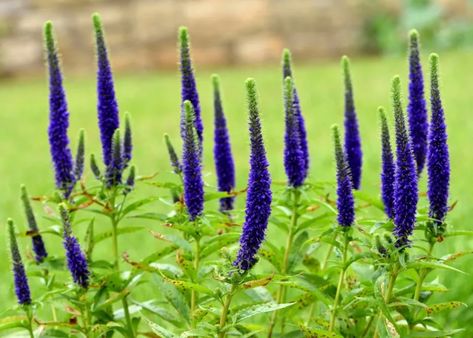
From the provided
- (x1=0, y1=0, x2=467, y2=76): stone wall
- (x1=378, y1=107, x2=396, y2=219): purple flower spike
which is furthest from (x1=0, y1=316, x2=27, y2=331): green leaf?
(x1=0, y1=0, x2=467, y2=76): stone wall

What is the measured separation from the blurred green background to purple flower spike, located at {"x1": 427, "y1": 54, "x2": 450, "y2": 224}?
179 cm

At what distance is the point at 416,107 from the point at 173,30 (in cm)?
1313

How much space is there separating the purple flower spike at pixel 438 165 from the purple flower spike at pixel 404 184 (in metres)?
0.16

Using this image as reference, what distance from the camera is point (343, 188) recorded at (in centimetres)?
251

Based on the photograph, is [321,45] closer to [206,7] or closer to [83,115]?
[206,7]

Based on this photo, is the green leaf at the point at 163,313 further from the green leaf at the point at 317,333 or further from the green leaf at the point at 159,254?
the green leaf at the point at 317,333

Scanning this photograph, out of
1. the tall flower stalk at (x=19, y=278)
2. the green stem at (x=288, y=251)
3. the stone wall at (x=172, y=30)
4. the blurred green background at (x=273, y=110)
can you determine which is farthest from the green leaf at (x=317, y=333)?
the stone wall at (x=172, y=30)

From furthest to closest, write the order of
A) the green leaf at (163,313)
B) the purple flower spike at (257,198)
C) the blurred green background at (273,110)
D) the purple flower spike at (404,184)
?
the blurred green background at (273,110)
the green leaf at (163,313)
the purple flower spike at (404,184)
the purple flower spike at (257,198)

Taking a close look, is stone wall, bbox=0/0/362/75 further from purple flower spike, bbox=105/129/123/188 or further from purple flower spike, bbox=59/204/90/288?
purple flower spike, bbox=59/204/90/288

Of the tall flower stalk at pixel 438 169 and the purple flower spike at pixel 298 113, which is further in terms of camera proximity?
the purple flower spike at pixel 298 113

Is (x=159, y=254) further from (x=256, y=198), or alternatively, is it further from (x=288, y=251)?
(x=256, y=198)

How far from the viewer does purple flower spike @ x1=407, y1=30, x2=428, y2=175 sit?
2871mm

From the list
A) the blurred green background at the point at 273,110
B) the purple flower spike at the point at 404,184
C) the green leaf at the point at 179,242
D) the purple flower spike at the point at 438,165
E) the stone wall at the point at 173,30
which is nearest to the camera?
the purple flower spike at the point at 404,184

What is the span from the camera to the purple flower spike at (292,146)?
260 centimetres
